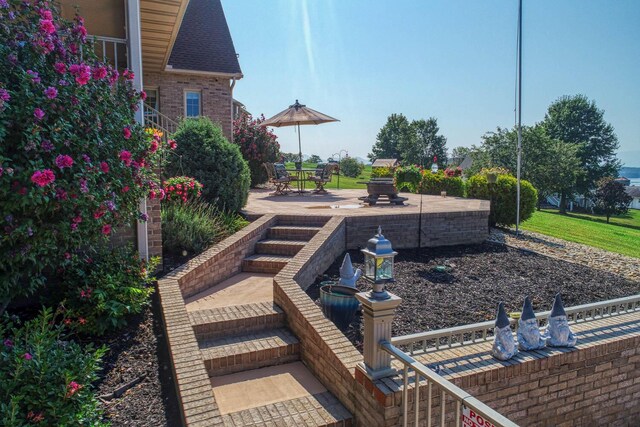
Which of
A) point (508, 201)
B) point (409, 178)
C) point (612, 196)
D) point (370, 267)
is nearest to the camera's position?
point (370, 267)

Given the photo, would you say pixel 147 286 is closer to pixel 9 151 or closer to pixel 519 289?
pixel 9 151

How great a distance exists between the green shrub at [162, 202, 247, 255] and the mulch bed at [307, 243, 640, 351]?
6.20ft

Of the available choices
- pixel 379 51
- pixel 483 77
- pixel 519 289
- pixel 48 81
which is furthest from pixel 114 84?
pixel 483 77

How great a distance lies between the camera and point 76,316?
3.95 m

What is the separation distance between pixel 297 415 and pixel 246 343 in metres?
1.12

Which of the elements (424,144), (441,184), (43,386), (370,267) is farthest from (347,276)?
(424,144)

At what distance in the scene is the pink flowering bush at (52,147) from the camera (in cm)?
310

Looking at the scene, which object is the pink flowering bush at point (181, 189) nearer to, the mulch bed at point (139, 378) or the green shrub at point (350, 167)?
the mulch bed at point (139, 378)

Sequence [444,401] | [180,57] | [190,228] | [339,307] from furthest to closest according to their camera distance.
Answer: [180,57] → [190,228] → [339,307] → [444,401]

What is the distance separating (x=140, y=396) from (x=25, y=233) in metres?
1.61

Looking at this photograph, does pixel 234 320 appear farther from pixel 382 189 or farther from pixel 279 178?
pixel 279 178

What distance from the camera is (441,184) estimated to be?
42.9ft

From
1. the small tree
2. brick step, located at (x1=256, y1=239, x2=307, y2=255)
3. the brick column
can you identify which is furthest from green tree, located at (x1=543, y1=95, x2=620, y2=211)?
the brick column

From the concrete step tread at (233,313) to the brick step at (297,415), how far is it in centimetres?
120
